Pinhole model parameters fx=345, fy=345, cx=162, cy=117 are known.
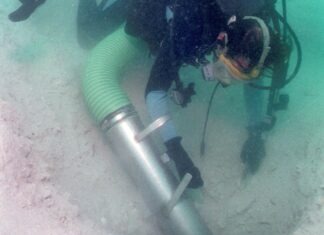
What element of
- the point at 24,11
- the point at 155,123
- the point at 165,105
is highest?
the point at 24,11

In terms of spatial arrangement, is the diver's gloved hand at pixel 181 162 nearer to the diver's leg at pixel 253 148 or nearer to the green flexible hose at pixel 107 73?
the green flexible hose at pixel 107 73

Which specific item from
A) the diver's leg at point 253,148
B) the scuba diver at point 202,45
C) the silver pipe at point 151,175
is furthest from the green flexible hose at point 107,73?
the diver's leg at point 253,148

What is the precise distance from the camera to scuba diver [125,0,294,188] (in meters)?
2.71

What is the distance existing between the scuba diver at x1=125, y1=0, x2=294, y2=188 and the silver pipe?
230 mm

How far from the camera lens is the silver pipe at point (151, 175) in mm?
3180

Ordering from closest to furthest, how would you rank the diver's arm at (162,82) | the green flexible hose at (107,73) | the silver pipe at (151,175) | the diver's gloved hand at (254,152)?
the silver pipe at (151,175) < the diver's arm at (162,82) < the green flexible hose at (107,73) < the diver's gloved hand at (254,152)

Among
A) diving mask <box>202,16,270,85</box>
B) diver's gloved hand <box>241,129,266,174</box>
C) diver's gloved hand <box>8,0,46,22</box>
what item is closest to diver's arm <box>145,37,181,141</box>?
diving mask <box>202,16,270,85</box>

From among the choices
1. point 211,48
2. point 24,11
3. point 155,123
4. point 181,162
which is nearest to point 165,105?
point 155,123

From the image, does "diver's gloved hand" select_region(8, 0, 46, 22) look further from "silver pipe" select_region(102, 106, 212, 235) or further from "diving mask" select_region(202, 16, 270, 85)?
"diving mask" select_region(202, 16, 270, 85)

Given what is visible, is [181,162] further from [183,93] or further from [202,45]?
[202,45]

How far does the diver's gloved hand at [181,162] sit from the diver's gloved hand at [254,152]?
2.59 feet

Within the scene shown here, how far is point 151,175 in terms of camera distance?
128 inches

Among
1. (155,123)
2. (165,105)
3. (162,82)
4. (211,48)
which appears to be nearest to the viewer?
(211,48)

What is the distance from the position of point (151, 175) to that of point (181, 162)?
341mm
